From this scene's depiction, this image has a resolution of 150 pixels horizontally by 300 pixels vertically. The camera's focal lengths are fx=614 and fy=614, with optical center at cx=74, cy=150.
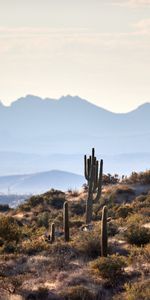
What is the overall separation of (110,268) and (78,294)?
168 cm

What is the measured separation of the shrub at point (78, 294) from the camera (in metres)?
14.9

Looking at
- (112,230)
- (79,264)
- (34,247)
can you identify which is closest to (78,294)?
(79,264)

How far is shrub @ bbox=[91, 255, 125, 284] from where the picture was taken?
53.2 feet

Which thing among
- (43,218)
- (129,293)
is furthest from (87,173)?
(129,293)

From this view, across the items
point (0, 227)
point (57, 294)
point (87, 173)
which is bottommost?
point (57, 294)

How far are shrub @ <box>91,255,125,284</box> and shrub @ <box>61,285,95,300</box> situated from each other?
1.10 meters

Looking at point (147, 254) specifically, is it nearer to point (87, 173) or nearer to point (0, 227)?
point (0, 227)

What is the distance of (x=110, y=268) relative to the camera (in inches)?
644

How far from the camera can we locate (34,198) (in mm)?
44469

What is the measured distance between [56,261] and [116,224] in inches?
271

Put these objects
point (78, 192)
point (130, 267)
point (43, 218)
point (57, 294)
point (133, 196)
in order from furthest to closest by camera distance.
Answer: point (78, 192) → point (133, 196) → point (43, 218) → point (130, 267) → point (57, 294)

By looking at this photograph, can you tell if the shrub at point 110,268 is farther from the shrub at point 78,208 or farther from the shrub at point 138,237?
the shrub at point 78,208

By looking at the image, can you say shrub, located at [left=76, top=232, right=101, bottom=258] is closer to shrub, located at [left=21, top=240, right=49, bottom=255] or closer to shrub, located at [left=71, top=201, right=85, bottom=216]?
shrub, located at [left=21, top=240, right=49, bottom=255]

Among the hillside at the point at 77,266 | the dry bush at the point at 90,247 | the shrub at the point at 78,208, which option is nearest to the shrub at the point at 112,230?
the hillside at the point at 77,266
